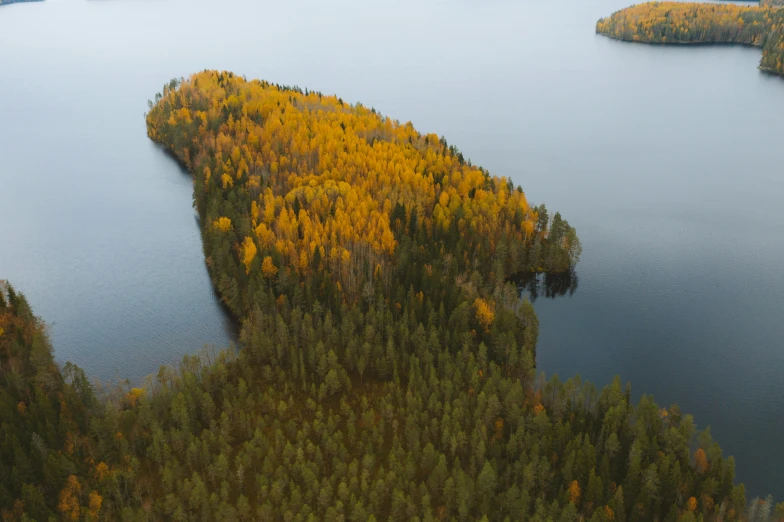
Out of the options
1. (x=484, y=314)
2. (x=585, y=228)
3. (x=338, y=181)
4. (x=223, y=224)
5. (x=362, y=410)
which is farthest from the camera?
(x=338, y=181)

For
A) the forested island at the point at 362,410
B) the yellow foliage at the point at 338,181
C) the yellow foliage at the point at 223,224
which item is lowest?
the forested island at the point at 362,410

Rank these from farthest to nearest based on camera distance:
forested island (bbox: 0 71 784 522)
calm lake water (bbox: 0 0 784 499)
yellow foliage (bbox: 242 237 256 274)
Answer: yellow foliage (bbox: 242 237 256 274)
calm lake water (bbox: 0 0 784 499)
forested island (bbox: 0 71 784 522)

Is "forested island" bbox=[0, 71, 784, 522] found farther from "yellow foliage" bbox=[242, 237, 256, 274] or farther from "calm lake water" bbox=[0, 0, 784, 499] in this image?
"calm lake water" bbox=[0, 0, 784, 499]

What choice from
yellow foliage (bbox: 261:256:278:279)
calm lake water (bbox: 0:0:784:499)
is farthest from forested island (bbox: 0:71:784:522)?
calm lake water (bbox: 0:0:784:499)

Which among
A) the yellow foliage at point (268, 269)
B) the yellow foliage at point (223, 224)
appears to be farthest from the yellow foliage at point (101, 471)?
the yellow foliage at point (223, 224)

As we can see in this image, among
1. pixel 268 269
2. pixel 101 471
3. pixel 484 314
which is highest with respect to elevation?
pixel 268 269

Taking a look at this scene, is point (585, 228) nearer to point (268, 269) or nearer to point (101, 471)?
point (268, 269)

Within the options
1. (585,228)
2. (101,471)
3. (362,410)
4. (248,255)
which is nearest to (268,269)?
(248,255)

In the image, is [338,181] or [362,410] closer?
[362,410]

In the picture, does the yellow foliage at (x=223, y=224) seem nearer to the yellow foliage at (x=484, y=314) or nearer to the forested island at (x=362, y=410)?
the forested island at (x=362, y=410)

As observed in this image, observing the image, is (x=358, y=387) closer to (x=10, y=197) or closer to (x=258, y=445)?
(x=258, y=445)
